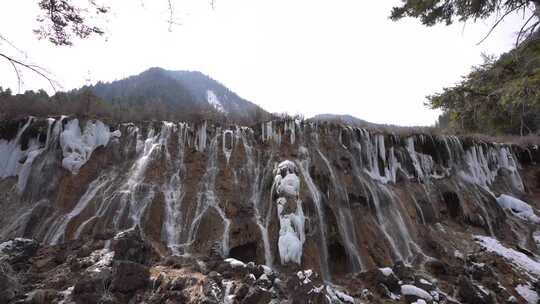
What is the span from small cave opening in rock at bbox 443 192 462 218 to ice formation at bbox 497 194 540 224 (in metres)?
3.25

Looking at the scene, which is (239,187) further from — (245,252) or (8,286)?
(8,286)

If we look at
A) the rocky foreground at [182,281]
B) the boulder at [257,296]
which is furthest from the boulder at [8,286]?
the boulder at [257,296]

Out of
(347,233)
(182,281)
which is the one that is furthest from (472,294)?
(182,281)

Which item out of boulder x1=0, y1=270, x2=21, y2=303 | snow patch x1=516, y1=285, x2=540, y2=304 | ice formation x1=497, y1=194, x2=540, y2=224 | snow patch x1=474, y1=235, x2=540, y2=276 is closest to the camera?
boulder x1=0, y1=270, x2=21, y2=303

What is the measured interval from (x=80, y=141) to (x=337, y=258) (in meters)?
11.9

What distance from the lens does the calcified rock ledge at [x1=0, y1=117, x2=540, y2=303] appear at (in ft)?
19.2

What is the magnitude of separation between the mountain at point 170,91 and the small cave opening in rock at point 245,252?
24.6m

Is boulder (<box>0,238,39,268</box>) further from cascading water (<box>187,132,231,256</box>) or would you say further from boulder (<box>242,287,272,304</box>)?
boulder (<box>242,287,272,304</box>)

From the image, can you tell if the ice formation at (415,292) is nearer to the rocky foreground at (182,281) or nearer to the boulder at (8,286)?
the rocky foreground at (182,281)

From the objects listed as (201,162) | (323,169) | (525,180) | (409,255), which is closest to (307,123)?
(323,169)

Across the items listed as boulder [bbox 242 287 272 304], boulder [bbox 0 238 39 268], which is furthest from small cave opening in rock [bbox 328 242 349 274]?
boulder [bbox 0 238 39 268]

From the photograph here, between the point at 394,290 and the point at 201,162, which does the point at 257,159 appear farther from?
the point at 394,290

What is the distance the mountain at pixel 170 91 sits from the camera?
Result: 47.0m

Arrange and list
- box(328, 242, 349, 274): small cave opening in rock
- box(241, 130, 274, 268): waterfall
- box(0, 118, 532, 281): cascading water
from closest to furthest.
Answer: box(241, 130, 274, 268): waterfall, box(328, 242, 349, 274): small cave opening in rock, box(0, 118, 532, 281): cascading water
